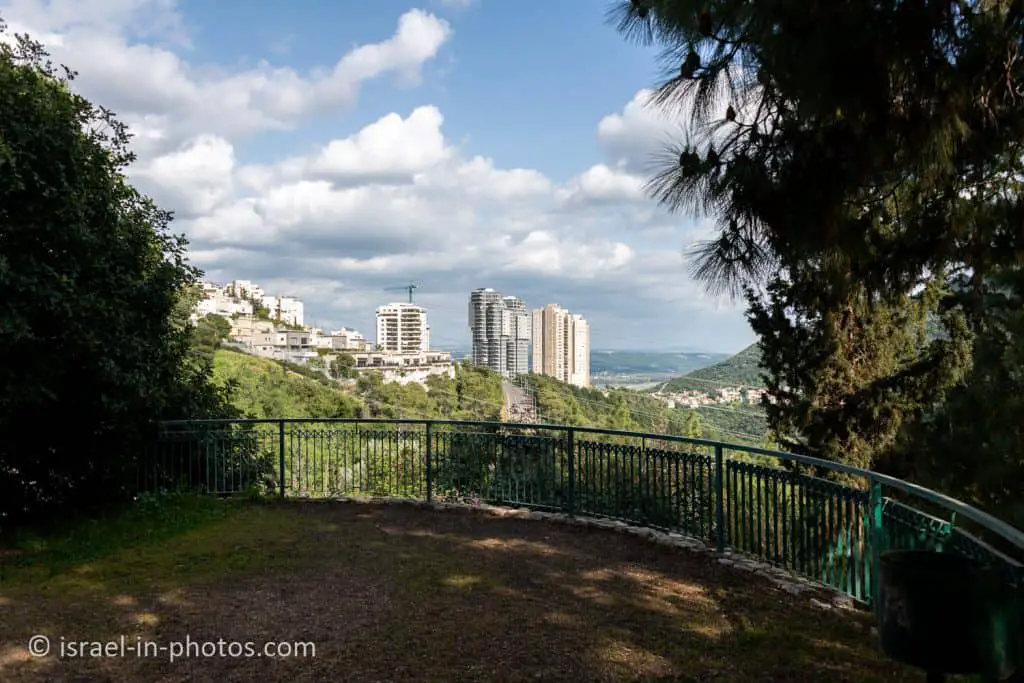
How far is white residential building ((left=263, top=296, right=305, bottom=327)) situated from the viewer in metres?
102

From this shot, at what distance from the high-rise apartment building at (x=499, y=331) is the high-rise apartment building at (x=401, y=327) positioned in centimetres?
2311

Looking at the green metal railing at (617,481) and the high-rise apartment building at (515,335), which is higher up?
the high-rise apartment building at (515,335)

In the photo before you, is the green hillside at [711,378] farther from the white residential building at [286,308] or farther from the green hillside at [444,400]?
the white residential building at [286,308]

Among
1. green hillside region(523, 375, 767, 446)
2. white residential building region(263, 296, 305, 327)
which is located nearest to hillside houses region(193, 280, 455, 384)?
white residential building region(263, 296, 305, 327)

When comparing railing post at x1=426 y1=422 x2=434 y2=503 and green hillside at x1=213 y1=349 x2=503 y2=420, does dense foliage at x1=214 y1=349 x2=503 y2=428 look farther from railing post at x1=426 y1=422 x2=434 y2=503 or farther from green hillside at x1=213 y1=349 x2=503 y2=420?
railing post at x1=426 y1=422 x2=434 y2=503

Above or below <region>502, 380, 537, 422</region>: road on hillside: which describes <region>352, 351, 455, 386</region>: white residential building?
above

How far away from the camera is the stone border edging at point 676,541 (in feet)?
16.4

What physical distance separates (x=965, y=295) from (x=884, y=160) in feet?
12.0

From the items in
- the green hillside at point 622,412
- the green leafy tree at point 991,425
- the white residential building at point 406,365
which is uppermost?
the white residential building at point 406,365

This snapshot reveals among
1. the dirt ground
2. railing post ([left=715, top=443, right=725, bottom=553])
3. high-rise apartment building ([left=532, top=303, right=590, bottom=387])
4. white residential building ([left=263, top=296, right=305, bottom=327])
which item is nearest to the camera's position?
the dirt ground

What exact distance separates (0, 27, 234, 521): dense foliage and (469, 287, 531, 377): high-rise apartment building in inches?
2320

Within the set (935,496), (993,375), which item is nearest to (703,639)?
(935,496)

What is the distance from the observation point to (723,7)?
3.55m

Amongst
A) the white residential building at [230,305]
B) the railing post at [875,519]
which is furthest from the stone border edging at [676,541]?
the white residential building at [230,305]
